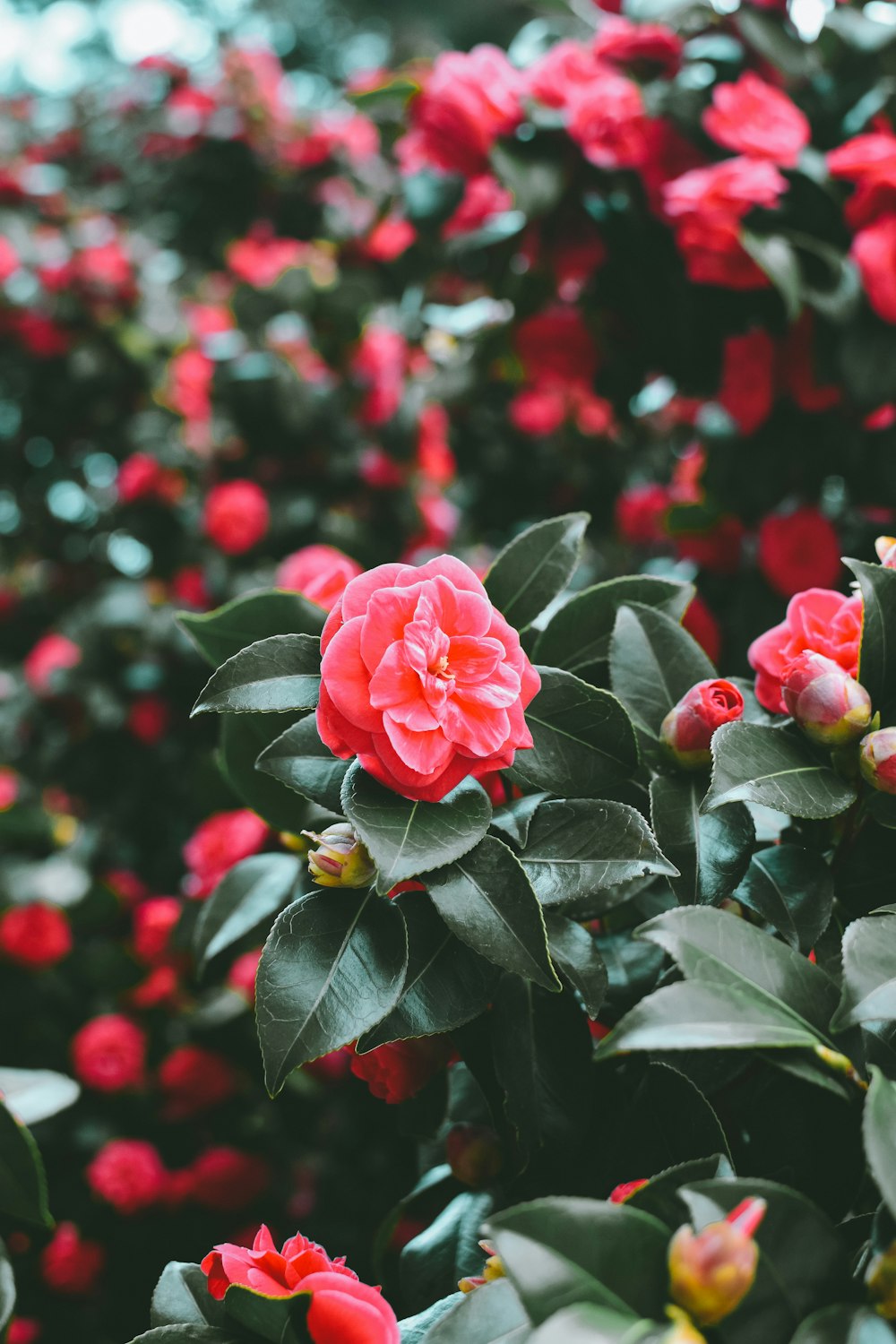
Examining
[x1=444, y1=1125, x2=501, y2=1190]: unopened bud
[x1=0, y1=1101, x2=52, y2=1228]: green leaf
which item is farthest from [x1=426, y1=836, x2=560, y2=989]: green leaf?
[x1=0, y1=1101, x2=52, y2=1228]: green leaf

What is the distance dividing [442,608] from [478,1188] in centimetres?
38

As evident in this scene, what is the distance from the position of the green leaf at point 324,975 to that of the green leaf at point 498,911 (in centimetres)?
4

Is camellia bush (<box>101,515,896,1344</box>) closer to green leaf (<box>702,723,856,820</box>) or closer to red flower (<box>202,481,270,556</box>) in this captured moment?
green leaf (<box>702,723,856,820</box>)

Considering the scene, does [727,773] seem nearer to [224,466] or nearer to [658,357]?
[658,357]

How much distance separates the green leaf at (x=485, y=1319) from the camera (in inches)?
16.6

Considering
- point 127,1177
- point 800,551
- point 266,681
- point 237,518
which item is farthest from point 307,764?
point 237,518

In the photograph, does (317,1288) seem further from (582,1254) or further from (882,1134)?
(882,1134)

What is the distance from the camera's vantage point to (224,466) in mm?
1651

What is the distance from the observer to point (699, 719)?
1.81 ft

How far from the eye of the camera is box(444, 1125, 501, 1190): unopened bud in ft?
2.06

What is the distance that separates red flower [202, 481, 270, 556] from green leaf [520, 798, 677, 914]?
108 centimetres

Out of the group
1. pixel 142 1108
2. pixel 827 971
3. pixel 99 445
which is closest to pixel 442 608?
pixel 827 971

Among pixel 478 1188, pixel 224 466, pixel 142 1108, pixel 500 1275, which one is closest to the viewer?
pixel 500 1275

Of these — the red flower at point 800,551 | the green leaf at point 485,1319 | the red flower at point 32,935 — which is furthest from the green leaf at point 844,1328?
the red flower at point 32,935
